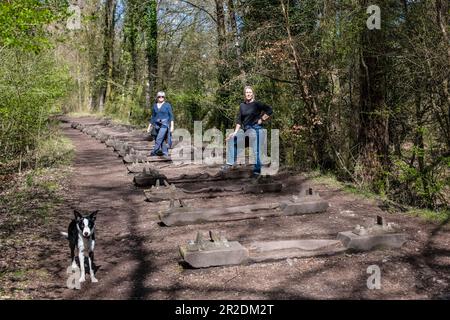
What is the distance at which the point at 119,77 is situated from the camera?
37.1m

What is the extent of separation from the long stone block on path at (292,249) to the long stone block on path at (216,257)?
0.15 meters

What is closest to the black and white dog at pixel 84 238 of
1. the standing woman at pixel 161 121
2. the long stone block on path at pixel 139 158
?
the long stone block on path at pixel 139 158

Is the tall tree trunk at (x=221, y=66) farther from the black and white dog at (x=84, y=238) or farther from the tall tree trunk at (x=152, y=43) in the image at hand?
the black and white dog at (x=84, y=238)

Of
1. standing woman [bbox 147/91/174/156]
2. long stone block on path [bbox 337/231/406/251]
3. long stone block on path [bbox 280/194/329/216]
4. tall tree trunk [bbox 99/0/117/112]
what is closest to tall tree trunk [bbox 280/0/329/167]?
long stone block on path [bbox 280/194/329/216]

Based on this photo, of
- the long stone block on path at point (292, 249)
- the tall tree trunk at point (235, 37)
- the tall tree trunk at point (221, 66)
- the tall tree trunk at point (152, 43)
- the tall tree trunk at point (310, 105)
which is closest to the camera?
the long stone block on path at point (292, 249)

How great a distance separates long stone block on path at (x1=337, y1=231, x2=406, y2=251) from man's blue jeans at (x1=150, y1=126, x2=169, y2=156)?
8276 millimetres

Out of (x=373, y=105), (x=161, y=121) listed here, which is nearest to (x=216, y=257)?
(x=373, y=105)

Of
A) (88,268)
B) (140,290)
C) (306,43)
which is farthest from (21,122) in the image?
(140,290)

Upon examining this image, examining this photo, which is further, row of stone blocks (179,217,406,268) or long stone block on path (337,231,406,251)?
long stone block on path (337,231,406,251)

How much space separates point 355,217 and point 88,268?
3.97 meters

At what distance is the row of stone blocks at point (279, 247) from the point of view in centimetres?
507

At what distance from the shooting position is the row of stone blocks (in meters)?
5.07

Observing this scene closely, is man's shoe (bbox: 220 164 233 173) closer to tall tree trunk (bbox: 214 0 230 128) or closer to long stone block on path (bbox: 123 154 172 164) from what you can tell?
long stone block on path (bbox: 123 154 172 164)
